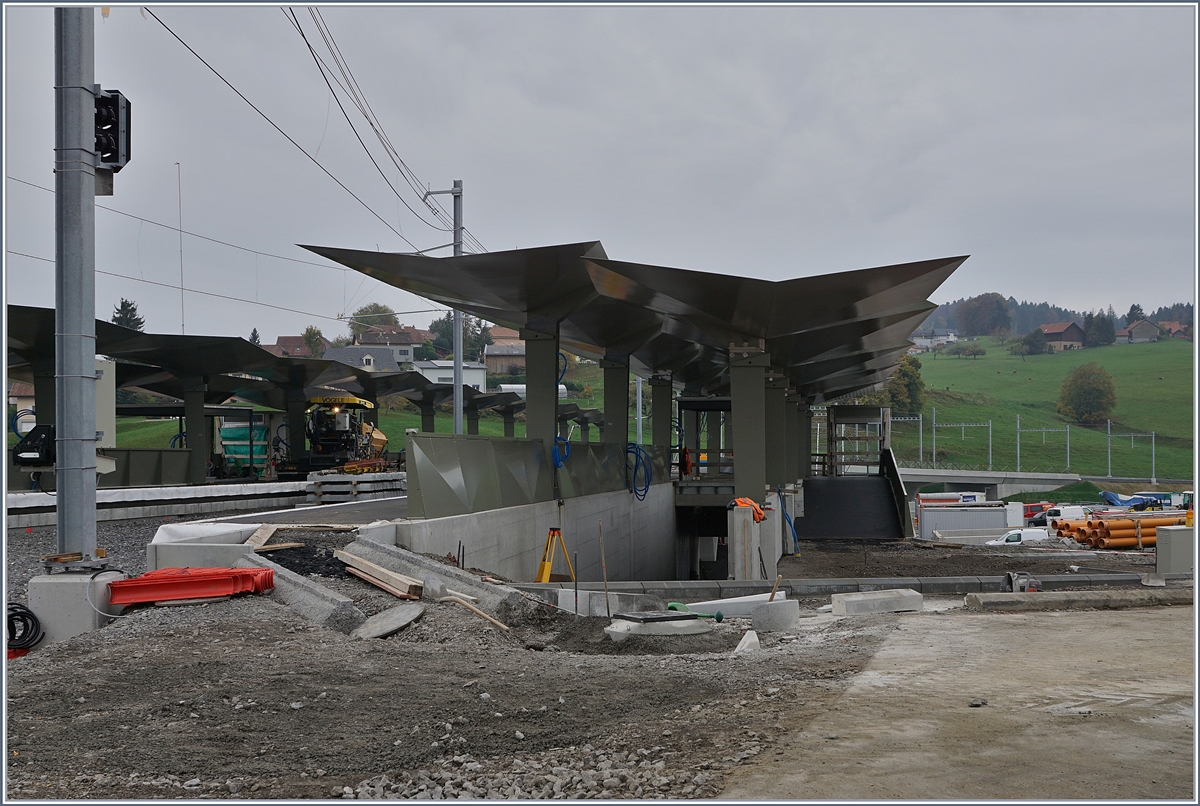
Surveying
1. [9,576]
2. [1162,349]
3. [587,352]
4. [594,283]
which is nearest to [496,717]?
[9,576]

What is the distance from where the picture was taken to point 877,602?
1065 cm

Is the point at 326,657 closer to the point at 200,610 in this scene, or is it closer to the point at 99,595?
the point at 200,610

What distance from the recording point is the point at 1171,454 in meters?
102

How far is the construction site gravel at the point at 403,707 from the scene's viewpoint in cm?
449

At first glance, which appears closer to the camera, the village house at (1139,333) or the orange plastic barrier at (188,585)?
the orange plastic barrier at (188,585)

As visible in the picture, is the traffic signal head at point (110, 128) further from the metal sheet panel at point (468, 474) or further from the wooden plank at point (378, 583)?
the metal sheet panel at point (468, 474)

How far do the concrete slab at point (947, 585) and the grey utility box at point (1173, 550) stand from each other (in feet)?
14.5

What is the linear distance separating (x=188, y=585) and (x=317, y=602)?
1351mm

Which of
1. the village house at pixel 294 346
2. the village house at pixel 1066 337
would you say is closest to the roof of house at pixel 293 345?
the village house at pixel 294 346

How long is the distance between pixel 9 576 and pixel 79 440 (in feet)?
13.2

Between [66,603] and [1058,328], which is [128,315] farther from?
[1058,328]

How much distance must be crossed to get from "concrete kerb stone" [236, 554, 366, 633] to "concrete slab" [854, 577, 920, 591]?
7.19m

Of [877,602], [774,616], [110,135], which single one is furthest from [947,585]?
[110,135]

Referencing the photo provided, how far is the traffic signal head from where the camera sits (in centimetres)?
801
